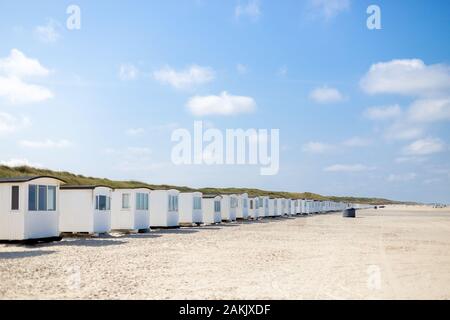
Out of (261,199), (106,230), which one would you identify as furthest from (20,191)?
(261,199)

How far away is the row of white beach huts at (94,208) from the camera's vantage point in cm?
2075

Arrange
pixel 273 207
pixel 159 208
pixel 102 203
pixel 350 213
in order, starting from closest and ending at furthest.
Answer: pixel 102 203 → pixel 159 208 → pixel 350 213 → pixel 273 207

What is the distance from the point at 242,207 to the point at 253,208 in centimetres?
350

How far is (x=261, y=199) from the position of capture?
5731 centimetres

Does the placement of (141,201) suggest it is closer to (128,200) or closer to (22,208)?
(128,200)

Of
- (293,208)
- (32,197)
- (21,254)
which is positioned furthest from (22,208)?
(293,208)

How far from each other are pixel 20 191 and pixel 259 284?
1284cm

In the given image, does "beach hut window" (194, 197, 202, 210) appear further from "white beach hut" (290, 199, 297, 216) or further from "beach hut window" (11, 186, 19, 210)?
"white beach hut" (290, 199, 297, 216)

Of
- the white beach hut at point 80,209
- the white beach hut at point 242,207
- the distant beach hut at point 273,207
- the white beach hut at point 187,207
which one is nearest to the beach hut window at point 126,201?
the white beach hut at point 80,209

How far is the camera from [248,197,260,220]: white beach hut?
52750 millimetres

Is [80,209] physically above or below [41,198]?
below

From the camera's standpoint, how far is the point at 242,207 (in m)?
50.4

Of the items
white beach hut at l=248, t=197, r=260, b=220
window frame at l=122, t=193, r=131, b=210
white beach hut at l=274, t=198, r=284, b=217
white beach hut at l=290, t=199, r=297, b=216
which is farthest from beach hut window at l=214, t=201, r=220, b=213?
white beach hut at l=290, t=199, r=297, b=216
